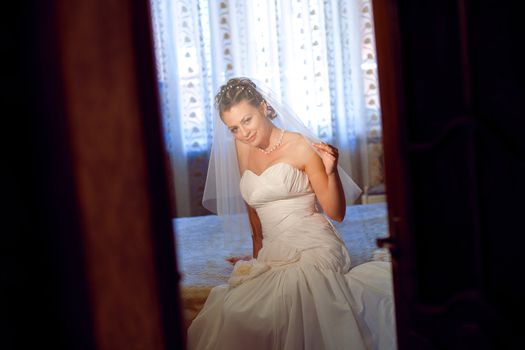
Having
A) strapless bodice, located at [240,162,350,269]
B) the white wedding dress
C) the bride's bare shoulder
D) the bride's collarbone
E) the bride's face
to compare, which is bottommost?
the white wedding dress

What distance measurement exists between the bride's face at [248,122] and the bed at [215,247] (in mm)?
648

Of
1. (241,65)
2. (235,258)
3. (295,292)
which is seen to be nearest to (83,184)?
(295,292)

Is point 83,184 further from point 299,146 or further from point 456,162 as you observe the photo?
point 299,146

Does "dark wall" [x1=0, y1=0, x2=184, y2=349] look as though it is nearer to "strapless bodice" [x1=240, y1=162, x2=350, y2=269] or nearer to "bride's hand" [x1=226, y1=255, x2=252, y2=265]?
"strapless bodice" [x1=240, y1=162, x2=350, y2=269]

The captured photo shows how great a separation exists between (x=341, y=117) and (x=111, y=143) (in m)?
4.36

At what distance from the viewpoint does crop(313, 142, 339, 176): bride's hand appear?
2596 millimetres

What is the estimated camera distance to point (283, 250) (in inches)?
102

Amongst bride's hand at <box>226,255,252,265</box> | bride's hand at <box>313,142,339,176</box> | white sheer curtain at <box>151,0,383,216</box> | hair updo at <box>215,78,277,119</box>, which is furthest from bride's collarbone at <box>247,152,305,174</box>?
white sheer curtain at <box>151,0,383,216</box>

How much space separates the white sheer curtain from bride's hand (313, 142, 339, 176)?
2.53 meters

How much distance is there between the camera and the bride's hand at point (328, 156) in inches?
102

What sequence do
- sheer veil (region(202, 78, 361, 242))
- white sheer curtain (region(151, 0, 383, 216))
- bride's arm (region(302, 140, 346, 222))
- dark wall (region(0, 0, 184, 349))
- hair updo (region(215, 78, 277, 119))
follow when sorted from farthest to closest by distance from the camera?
1. white sheer curtain (region(151, 0, 383, 216))
2. sheer veil (region(202, 78, 361, 242))
3. hair updo (region(215, 78, 277, 119))
4. bride's arm (region(302, 140, 346, 222))
5. dark wall (region(0, 0, 184, 349))

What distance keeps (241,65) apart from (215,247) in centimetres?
256

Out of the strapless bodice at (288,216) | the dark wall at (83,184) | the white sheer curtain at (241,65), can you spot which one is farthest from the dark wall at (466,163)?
the white sheer curtain at (241,65)

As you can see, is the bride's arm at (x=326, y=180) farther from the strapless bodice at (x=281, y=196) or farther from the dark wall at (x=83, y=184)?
the dark wall at (x=83, y=184)
